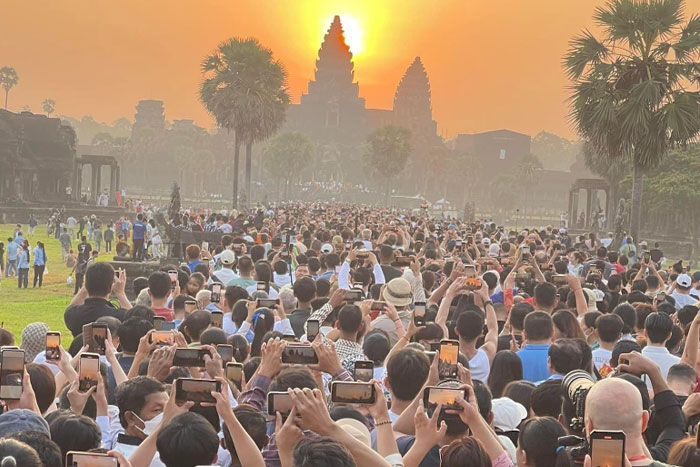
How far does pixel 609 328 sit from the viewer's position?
27.8 ft

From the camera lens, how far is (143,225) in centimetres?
3038

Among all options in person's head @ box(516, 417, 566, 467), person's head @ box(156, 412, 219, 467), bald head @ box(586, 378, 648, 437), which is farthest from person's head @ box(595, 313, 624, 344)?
person's head @ box(156, 412, 219, 467)

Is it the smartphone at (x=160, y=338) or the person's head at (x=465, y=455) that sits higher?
the smartphone at (x=160, y=338)

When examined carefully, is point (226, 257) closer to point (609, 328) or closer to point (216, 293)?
point (216, 293)

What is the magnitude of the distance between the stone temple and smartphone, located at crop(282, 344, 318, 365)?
544 feet

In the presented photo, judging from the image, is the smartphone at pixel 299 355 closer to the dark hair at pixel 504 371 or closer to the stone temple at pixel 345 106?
the dark hair at pixel 504 371

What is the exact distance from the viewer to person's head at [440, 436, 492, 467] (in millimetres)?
4215

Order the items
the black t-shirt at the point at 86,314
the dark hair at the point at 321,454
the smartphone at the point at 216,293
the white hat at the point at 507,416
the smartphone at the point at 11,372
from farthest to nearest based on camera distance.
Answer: the smartphone at the point at 216,293, the black t-shirt at the point at 86,314, the white hat at the point at 507,416, the smartphone at the point at 11,372, the dark hair at the point at 321,454

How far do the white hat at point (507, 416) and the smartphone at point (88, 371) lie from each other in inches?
95.4

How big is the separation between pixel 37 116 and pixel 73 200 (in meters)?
8.36

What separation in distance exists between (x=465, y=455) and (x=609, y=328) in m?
4.61

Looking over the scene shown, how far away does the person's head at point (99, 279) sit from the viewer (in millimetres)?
9164

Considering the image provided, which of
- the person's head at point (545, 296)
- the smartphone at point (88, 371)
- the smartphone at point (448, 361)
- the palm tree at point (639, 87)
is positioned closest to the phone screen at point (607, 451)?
the smartphone at point (448, 361)

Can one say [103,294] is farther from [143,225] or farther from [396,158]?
[396,158]
